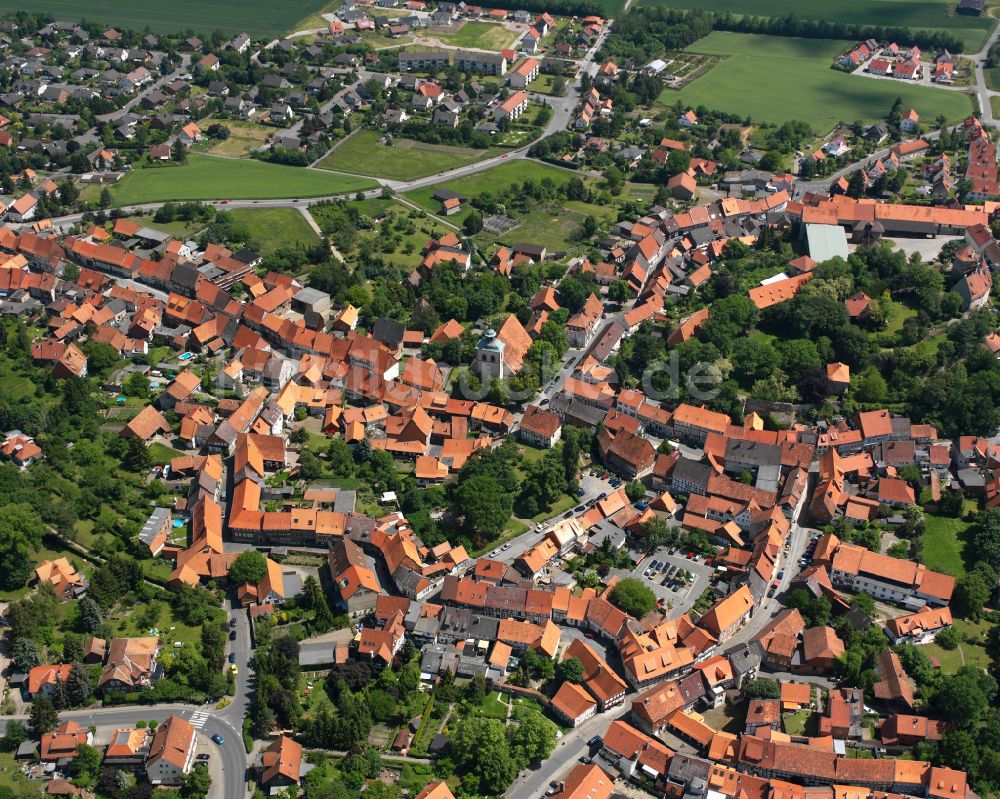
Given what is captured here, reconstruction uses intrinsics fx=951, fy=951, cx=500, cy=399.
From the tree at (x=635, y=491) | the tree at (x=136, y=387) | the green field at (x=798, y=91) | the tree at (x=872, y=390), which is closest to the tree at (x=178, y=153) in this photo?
the tree at (x=136, y=387)

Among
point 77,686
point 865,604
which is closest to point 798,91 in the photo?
point 865,604

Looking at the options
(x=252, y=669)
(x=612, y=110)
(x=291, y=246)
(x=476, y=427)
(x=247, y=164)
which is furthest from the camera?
(x=612, y=110)

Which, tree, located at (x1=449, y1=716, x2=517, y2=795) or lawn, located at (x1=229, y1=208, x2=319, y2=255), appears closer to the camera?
tree, located at (x1=449, y1=716, x2=517, y2=795)

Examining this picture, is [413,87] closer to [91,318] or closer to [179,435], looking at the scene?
[91,318]

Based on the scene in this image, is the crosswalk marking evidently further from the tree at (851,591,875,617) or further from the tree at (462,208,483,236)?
the tree at (462,208,483,236)

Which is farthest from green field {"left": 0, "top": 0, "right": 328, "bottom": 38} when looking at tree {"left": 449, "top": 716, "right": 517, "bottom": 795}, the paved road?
tree {"left": 449, "top": 716, "right": 517, "bottom": 795}

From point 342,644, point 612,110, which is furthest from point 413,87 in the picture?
point 342,644

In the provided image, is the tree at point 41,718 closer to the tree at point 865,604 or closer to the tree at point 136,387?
the tree at point 136,387
